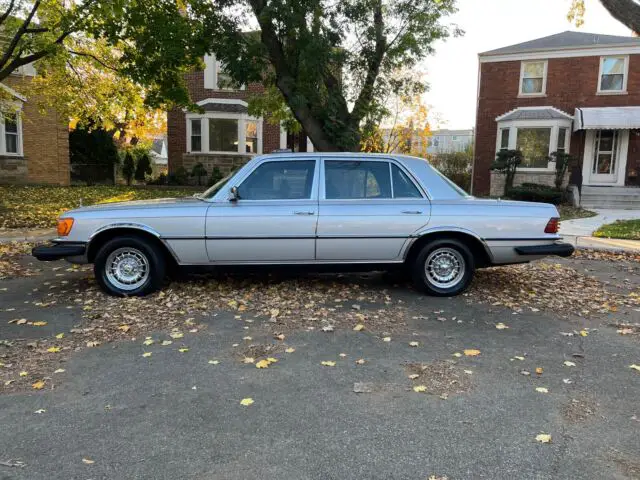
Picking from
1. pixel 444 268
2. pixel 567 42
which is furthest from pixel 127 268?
pixel 567 42

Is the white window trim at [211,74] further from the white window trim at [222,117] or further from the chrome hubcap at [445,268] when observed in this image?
the chrome hubcap at [445,268]

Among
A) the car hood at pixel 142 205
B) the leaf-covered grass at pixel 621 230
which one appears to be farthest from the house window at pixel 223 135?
the car hood at pixel 142 205

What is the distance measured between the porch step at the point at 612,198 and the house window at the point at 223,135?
1536 centimetres

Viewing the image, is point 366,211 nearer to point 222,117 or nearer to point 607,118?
point 607,118

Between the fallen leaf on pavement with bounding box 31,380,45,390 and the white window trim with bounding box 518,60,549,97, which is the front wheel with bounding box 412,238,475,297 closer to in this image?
the fallen leaf on pavement with bounding box 31,380,45,390

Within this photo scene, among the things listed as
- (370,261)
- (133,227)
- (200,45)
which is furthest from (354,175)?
(200,45)

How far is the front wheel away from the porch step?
50.3ft

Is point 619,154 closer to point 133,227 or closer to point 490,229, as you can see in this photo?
point 490,229

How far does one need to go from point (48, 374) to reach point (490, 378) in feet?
11.2

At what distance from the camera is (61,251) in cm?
605

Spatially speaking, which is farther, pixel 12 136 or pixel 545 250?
pixel 12 136

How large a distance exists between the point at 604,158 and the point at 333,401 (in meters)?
21.8

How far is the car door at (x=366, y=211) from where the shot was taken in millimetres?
6164

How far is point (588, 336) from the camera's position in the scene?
201 inches
